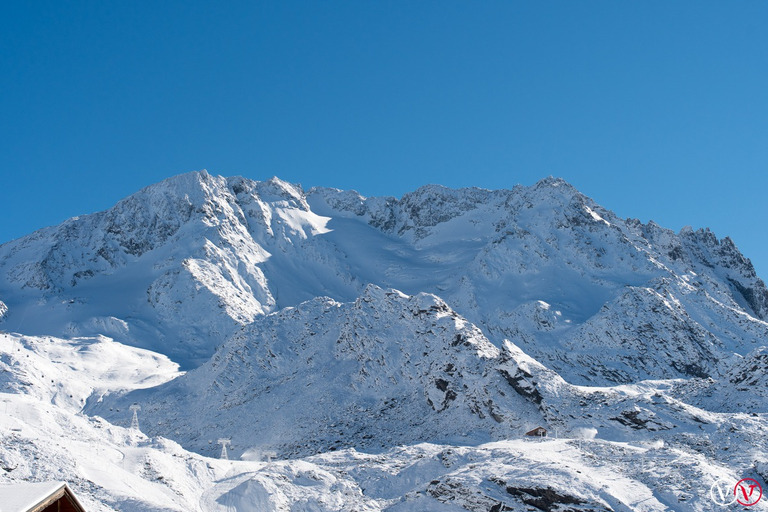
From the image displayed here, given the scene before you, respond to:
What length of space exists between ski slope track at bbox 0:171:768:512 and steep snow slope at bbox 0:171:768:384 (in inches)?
20.3

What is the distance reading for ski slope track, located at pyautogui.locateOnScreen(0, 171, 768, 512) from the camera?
165 feet

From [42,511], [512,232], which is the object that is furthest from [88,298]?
[42,511]

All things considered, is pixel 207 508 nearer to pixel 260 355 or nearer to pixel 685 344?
pixel 260 355

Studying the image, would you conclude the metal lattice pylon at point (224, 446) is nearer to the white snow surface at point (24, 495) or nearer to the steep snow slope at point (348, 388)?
the steep snow slope at point (348, 388)

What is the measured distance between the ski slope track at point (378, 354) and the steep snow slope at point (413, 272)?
0.52m

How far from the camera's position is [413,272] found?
153 meters

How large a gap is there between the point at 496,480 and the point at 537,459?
4.64 meters

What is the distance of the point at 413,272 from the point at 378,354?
64.9 metres

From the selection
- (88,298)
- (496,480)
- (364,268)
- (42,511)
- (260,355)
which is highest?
(364,268)

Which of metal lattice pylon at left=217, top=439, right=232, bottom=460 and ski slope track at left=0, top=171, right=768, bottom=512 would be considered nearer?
ski slope track at left=0, top=171, right=768, bottom=512

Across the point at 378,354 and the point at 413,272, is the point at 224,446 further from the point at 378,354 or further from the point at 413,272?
the point at 413,272

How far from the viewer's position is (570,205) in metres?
144

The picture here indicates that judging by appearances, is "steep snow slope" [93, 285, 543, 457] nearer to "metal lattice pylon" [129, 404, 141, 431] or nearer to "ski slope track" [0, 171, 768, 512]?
"ski slope track" [0, 171, 768, 512]

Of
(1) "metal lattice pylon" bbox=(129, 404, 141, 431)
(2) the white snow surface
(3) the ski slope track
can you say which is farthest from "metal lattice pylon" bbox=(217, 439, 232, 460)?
(2) the white snow surface
